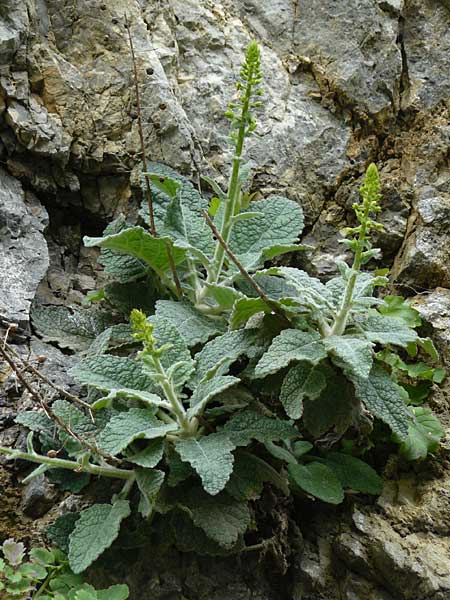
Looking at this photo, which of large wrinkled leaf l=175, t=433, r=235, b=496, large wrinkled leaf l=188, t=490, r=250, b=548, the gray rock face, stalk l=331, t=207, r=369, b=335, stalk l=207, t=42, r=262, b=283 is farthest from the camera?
the gray rock face

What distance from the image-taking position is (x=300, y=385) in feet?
5.00

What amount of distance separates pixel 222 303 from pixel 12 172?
0.97 metres

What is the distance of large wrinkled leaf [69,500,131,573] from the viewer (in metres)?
1.40

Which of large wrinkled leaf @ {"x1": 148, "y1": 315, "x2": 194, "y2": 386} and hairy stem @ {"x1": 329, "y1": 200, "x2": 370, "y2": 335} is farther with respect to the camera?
large wrinkled leaf @ {"x1": 148, "y1": 315, "x2": 194, "y2": 386}

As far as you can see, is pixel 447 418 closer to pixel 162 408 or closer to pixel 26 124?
pixel 162 408

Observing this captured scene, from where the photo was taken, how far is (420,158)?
266cm

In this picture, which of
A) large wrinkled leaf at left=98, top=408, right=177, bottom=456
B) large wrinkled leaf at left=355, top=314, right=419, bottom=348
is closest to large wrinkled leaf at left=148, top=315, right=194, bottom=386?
large wrinkled leaf at left=98, top=408, right=177, bottom=456

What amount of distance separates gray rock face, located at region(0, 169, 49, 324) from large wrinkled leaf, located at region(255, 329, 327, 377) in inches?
35.2

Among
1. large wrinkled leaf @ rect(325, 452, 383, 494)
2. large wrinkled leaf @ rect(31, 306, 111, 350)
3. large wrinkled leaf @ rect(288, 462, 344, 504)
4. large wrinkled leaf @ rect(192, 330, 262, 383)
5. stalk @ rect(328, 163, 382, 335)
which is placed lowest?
large wrinkled leaf @ rect(31, 306, 111, 350)

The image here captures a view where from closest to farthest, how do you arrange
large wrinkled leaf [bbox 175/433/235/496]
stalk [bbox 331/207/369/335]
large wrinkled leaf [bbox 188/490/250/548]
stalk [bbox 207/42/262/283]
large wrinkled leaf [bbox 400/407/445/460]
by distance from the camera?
large wrinkled leaf [bbox 175/433/235/496] → large wrinkled leaf [bbox 188/490/250/548] → stalk [bbox 331/207/369/335] → stalk [bbox 207/42/262/283] → large wrinkled leaf [bbox 400/407/445/460]

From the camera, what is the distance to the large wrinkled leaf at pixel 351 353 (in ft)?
4.55

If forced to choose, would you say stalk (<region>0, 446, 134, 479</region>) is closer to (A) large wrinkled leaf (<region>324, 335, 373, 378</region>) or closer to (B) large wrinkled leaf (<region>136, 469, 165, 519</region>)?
(B) large wrinkled leaf (<region>136, 469, 165, 519</region>)

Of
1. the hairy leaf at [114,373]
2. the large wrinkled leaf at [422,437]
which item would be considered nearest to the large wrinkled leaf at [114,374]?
the hairy leaf at [114,373]

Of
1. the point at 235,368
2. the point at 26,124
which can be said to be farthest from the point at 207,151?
the point at 235,368
